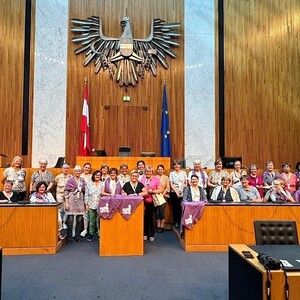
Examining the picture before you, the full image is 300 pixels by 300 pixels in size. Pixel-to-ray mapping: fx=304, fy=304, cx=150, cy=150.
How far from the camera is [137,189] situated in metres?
5.01

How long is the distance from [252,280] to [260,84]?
25.8ft

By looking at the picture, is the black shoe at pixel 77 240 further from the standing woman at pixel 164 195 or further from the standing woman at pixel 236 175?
the standing woman at pixel 236 175

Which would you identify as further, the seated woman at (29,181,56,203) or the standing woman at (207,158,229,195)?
the standing woman at (207,158,229,195)

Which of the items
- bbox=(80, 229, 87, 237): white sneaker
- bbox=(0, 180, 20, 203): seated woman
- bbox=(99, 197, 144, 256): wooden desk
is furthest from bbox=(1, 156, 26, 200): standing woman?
bbox=(99, 197, 144, 256): wooden desk

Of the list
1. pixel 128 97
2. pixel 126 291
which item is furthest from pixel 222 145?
pixel 126 291

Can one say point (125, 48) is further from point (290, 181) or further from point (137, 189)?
point (290, 181)

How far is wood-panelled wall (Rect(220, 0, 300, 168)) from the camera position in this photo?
885 centimetres

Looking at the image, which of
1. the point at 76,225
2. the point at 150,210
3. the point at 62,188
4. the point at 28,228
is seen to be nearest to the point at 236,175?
the point at 150,210

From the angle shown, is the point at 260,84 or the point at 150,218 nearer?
the point at 150,218

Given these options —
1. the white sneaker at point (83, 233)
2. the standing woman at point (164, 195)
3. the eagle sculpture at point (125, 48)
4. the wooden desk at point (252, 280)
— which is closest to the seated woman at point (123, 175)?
the standing woman at point (164, 195)

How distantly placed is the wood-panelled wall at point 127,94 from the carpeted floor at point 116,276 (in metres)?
4.50

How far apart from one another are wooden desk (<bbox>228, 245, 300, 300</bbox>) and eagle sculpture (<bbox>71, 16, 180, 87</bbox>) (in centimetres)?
695

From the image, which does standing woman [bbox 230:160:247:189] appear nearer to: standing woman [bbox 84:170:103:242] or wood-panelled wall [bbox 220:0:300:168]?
standing woman [bbox 84:170:103:242]

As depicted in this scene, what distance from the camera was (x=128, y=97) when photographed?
8.68m
